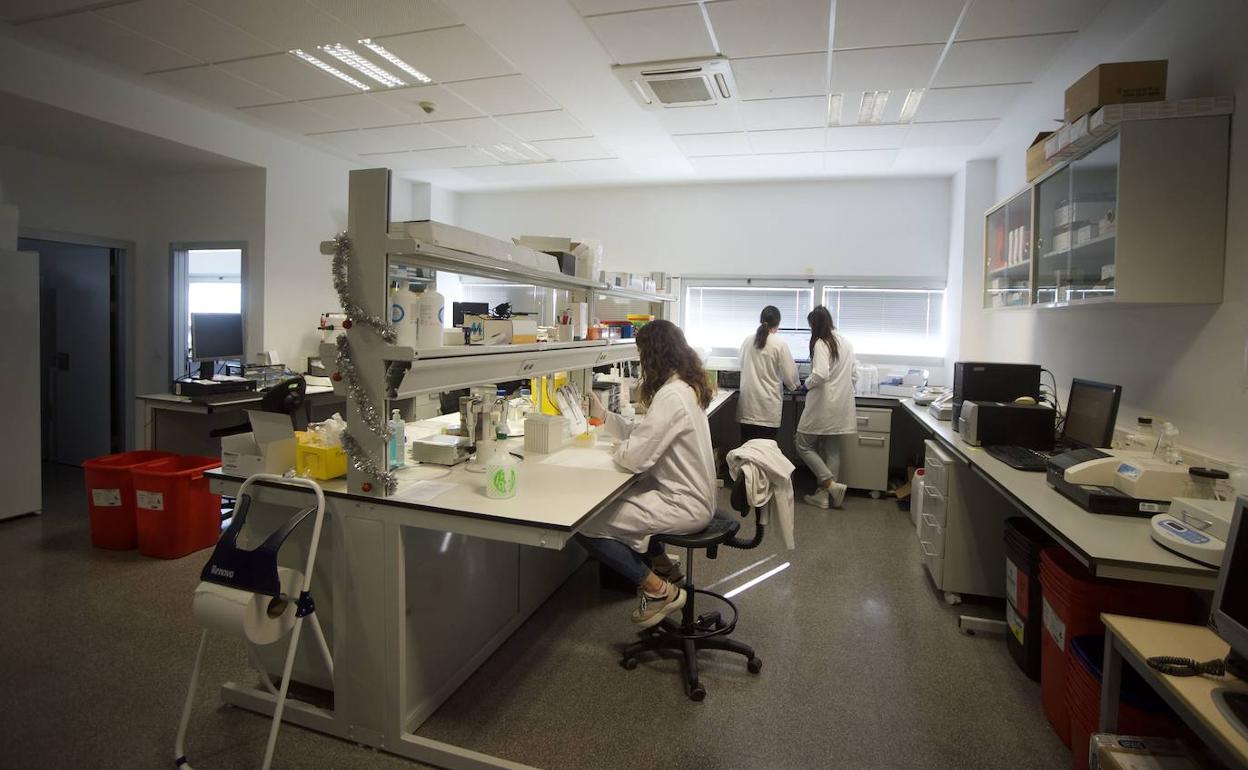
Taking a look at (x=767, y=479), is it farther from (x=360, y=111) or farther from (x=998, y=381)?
(x=360, y=111)

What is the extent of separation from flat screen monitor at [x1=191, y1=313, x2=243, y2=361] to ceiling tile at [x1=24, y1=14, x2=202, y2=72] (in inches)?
65.0

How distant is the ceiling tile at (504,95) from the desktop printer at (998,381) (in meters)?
2.96

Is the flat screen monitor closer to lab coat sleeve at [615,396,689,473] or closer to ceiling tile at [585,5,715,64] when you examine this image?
ceiling tile at [585,5,715,64]

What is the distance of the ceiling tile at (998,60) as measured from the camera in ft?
9.68

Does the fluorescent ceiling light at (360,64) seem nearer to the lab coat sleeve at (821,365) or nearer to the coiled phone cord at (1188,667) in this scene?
the lab coat sleeve at (821,365)

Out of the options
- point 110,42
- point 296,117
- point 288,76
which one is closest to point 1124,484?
point 288,76

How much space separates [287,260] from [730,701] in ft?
15.3

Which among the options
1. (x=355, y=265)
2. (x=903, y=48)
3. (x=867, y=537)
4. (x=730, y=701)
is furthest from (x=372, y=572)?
(x=903, y=48)

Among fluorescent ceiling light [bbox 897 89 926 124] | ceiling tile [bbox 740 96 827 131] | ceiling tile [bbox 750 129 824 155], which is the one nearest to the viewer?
fluorescent ceiling light [bbox 897 89 926 124]

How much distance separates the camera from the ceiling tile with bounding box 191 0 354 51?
9.30 ft

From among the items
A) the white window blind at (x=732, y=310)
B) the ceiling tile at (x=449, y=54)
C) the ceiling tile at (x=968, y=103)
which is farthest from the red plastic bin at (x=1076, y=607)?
the white window blind at (x=732, y=310)

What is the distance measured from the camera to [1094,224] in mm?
2385

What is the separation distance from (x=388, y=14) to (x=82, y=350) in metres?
4.32

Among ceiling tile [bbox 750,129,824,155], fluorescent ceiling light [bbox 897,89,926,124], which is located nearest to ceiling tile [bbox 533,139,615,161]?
ceiling tile [bbox 750,129,824,155]
